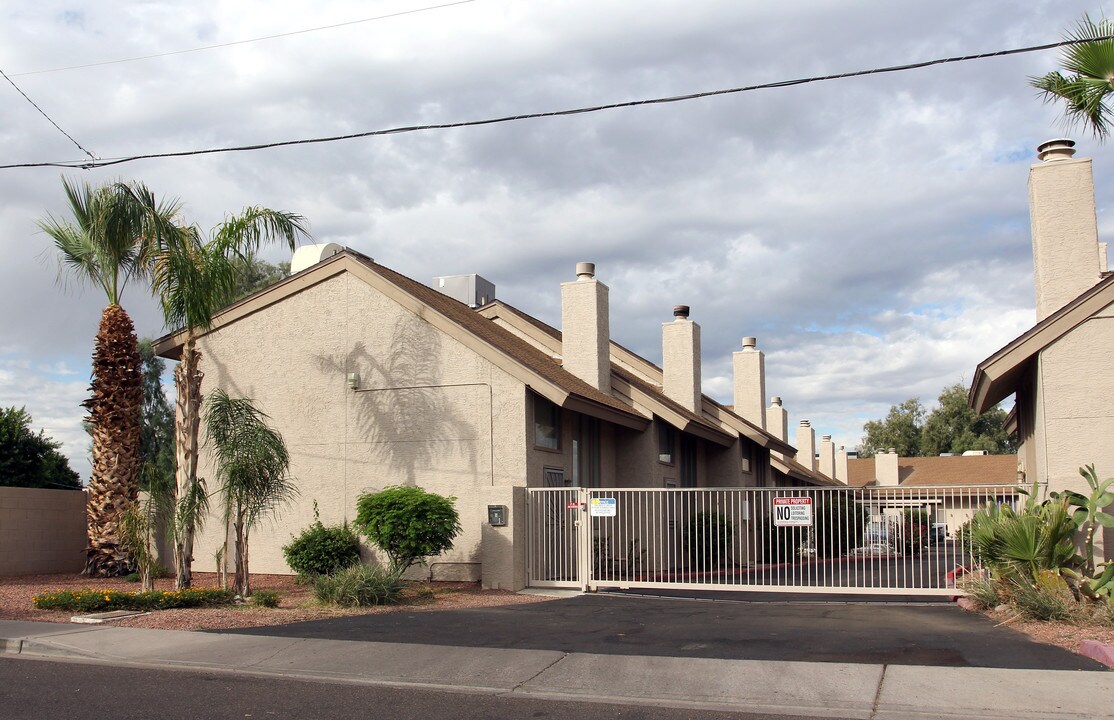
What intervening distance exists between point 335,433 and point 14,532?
6.67 metres

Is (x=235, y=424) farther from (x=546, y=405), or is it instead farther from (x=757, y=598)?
(x=757, y=598)

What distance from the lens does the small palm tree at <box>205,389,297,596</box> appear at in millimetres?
15602

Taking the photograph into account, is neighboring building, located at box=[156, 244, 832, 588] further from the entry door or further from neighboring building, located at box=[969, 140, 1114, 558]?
neighboring building, located at box=[969, 140, 1114, 558]

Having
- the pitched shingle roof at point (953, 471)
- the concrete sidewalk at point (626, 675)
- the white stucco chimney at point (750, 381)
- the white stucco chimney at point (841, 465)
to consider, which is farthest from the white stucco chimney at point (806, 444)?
the concrete sidewalk at point (626, 675)

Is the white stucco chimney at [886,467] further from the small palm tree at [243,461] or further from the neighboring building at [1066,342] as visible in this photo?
the small palm tree at [243,461]

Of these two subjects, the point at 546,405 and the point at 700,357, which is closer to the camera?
the point at 546,405

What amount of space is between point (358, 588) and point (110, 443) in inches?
296

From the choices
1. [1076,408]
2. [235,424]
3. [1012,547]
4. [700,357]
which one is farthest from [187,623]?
[700,357]

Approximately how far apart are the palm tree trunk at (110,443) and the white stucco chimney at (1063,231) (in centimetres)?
1660

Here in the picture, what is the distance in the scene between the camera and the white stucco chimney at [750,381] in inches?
1351

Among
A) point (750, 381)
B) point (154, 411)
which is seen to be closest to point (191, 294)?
point (750, 381)

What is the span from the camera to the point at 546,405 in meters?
19.9

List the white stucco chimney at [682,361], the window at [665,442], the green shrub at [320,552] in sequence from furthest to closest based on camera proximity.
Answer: the white stucco chimney at [682,361] < the window at [665,442] < the green shrub at [320,552]

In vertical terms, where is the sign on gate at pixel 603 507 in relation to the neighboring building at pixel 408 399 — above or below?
below
